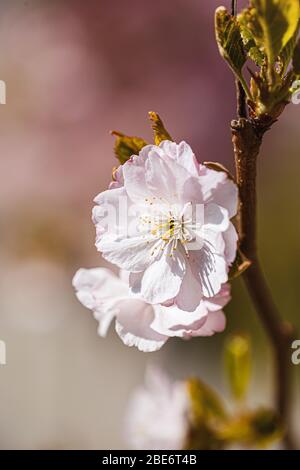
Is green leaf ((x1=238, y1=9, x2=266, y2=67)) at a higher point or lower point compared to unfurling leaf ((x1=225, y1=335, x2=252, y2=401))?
higher

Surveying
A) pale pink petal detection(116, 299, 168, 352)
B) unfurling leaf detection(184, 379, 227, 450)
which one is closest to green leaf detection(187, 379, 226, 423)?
unfurling leaf detection(184, 379, 227, 450)

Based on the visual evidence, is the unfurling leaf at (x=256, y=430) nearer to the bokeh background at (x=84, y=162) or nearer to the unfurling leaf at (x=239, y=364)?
the unfurling leaf at (x=239, y=364)

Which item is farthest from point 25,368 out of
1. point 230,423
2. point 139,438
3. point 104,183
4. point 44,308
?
point 230,423

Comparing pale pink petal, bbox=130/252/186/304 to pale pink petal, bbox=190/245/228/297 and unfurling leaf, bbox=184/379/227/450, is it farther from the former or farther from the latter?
unfurling leaf, bbox=184/379/227/450

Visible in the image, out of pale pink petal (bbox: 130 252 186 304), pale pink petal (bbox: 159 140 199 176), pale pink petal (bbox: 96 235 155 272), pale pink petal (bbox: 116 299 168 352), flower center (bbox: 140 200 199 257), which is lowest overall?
pale pink petal (bbox: 116 299 168 352)

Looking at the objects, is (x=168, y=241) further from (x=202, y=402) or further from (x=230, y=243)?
(x=202, y=402)

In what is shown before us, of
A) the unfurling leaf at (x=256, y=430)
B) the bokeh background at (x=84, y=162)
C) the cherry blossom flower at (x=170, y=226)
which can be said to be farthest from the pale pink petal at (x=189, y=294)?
the bokeh background at (x=84, y=162)

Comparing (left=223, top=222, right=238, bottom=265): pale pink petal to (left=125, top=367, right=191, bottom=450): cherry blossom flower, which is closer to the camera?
(left=223, top=222, right=238, bottom=265): pale pink petal
